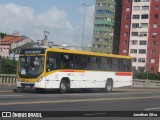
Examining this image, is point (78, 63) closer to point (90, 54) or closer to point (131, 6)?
point (90, 54)

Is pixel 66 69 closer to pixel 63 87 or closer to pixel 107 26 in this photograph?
pixel 63 87

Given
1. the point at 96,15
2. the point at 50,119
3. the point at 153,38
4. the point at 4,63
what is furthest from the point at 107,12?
the point at 50,119

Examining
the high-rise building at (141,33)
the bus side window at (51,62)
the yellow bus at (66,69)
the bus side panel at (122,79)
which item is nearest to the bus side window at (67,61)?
the yellow bus at (66,69)

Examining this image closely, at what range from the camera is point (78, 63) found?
1171 inches

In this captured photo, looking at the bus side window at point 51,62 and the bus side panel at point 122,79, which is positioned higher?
the bus side window at point 51,62

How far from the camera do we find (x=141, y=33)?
123250 mm

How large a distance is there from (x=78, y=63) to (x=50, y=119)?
17.1 meters

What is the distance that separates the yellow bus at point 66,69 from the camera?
26.8 meters

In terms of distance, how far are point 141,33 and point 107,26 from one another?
37.8 ft

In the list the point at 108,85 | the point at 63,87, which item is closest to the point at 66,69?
the point at 63,87

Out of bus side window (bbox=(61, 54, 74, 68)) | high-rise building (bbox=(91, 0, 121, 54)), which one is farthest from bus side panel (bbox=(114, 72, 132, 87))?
high-rise building (bbox=(91, 0, 121, 54))

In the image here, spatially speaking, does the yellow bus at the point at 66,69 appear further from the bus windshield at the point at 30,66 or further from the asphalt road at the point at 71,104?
the asphalt road at the point at 71,104

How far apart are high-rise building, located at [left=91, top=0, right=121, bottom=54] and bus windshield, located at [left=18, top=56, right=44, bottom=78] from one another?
10300cm

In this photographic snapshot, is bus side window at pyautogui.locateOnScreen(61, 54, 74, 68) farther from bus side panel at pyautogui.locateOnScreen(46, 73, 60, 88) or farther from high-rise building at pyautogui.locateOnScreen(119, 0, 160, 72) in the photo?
high-rise building at pyautogui.locateOnScreen(119, 0, 160, 72)
